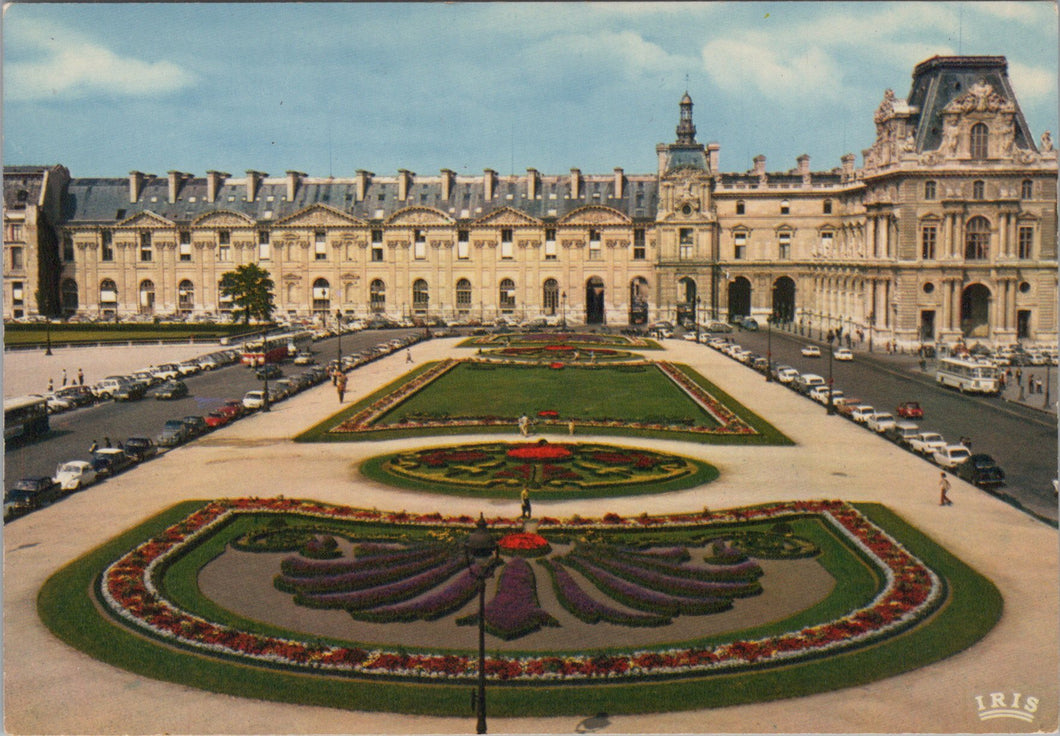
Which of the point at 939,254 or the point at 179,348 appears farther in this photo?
the point at 179,348

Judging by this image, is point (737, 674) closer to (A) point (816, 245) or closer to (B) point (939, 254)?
(B) point (939, 254)

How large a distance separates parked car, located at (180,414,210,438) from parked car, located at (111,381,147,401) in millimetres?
16126

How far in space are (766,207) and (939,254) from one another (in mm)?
44936

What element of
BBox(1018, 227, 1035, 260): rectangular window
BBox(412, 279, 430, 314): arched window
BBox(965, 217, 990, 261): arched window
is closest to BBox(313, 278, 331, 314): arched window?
BBox(412, 279, 430, 314): arched window

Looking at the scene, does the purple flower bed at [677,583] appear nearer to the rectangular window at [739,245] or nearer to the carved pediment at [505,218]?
the rectangular window at [739,245]

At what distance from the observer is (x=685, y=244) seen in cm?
14562

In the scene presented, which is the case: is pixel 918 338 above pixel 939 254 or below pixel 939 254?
below

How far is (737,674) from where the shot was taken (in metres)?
27.7

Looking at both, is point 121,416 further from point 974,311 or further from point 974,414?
point 974,311

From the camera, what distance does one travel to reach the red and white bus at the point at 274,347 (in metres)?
97.1

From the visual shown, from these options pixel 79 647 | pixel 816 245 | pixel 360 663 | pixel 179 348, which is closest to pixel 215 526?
pixel 79 647

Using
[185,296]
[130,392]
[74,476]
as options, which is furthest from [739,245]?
[74,476]

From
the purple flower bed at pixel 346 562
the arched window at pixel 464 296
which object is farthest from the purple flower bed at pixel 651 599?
the arched window at pixel 464 296

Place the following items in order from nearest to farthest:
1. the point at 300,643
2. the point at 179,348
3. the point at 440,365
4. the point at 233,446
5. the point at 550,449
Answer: the point at 300,643 < the point at 550,449 < the point at 233,446 < the point at 440,365 < the point at 179,348
